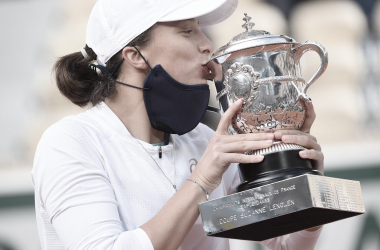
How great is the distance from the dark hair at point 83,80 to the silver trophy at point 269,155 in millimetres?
372

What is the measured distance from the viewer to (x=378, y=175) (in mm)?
2551

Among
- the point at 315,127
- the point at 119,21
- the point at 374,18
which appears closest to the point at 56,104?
the point at 315,127

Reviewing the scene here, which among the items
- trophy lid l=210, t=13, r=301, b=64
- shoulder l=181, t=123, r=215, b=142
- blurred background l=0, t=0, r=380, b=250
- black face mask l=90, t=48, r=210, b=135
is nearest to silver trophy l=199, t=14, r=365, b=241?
trophy lid l=210, t=13, r=301, b=64

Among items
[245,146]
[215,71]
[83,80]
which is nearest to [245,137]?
[245,146]

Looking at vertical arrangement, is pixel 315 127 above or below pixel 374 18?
below

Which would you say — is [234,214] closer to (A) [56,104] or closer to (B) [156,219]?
(B) [156,219]

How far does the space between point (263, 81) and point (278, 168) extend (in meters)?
0.19

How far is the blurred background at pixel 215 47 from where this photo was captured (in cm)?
324

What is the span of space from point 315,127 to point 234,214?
212 centimetres

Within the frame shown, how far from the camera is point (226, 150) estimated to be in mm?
1371

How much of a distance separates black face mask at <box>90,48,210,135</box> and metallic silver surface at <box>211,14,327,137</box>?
175 millimetres

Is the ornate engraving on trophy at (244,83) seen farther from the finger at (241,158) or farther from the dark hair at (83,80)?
the dark hair at (83,80)

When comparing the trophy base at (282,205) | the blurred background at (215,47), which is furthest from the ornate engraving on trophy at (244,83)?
the blurred background at (215,47)

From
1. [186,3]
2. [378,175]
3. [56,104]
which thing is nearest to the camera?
[186,3]
